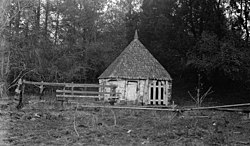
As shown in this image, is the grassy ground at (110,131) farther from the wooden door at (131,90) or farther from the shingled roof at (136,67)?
the shingled roof at (136,67)

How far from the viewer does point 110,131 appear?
959 centimetres

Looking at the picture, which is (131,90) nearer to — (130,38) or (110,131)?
(110,131)

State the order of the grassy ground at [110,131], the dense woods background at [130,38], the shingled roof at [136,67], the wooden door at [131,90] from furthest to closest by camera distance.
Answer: the dense woods background at [130,38] → the shingled roof at [136,67] → the wooden door at [131,90] → the grassy ground at [110,131]

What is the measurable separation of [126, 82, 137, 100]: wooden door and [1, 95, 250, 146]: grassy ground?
9.52 m

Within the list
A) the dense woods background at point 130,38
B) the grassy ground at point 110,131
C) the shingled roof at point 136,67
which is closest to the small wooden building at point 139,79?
the shingled roof at point 136,67

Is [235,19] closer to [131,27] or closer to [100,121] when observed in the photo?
[131,27]

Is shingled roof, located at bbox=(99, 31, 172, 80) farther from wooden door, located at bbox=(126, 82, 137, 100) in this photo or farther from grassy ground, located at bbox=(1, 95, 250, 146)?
grassy ground, located at bbox=(1, 95, 250, 146)

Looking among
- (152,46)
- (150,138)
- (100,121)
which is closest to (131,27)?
(152,46)

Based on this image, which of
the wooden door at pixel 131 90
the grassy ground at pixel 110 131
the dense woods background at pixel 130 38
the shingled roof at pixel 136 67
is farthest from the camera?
the dense woods background at pixel 130 38

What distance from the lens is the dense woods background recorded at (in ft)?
86.5

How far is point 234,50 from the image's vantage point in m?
24.9

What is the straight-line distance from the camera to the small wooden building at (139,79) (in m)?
22.7

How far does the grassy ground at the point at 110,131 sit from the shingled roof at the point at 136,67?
988 cm

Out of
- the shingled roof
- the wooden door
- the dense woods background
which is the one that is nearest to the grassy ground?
the wooden door
